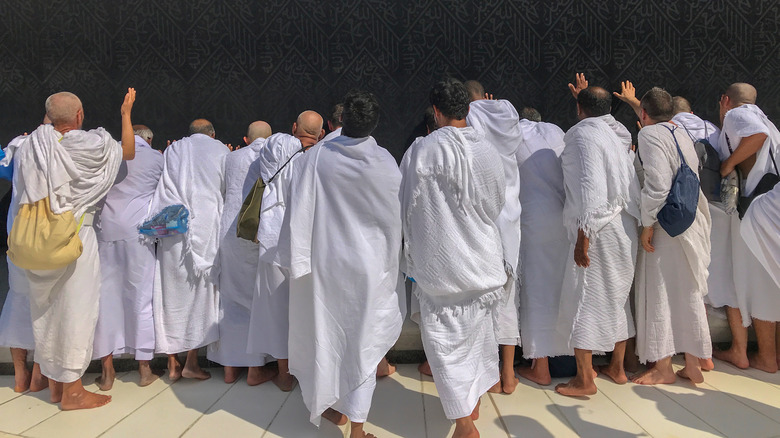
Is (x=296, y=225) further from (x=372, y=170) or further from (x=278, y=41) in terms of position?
(x=278, y=41)

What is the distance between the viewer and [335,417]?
286cm

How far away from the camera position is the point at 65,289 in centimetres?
305

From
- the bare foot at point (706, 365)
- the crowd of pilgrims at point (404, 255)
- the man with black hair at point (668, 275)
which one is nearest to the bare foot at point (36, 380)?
the crowd of pilgrims at point (404, 255)

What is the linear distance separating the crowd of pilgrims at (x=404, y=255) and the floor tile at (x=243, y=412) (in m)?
0.10

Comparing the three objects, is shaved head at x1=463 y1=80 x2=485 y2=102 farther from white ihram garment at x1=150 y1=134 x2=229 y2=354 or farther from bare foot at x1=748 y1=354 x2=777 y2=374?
bare foot at x1=748 y1=354 x2=777 y2=374

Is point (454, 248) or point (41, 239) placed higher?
point (454, 248)

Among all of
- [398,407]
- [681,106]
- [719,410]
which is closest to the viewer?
[719,410]

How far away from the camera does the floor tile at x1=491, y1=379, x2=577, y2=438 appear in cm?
269

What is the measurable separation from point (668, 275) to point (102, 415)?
11.1 feet

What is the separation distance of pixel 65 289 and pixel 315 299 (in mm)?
1546

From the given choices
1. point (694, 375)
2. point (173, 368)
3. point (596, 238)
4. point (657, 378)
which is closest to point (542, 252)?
point (596, 238)

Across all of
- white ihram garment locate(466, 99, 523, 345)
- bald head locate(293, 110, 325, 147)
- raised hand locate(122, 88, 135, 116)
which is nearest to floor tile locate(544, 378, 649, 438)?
white ihram garment locate(466, 99, 523, 345)

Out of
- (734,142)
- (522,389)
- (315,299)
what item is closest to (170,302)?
(315,299)

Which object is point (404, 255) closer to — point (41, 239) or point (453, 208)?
point (453, 208)
